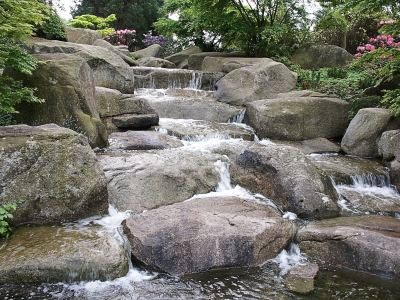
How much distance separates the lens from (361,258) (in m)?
4.38

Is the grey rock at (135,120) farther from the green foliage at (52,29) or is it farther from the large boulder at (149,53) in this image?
the large boulder at (149,53)

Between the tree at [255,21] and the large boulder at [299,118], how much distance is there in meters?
4.84

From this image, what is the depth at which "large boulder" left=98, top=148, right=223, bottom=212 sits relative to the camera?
551 cm

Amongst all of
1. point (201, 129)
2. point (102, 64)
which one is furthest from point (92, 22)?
point (201, 129)

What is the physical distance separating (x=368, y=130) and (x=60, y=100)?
683 cm

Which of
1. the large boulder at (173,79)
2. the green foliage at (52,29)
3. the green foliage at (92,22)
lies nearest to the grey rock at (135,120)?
the large boulder at (173,79)

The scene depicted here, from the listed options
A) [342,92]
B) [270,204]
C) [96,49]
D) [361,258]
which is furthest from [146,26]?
[361,258]

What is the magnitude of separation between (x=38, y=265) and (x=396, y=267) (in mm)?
4169

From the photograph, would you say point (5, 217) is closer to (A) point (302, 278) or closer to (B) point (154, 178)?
(B) point (154, 178)

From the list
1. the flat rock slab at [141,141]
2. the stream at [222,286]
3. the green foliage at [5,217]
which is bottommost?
the stream at [222,286]

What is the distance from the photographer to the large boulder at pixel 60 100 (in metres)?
6.61

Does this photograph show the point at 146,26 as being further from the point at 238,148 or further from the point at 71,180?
the point at 71,180

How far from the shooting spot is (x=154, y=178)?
5.84 metres

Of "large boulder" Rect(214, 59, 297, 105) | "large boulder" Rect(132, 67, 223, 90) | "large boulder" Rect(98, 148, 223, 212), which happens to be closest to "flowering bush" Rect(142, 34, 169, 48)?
"large boulder" Rect(132, 67, 223, 90)
